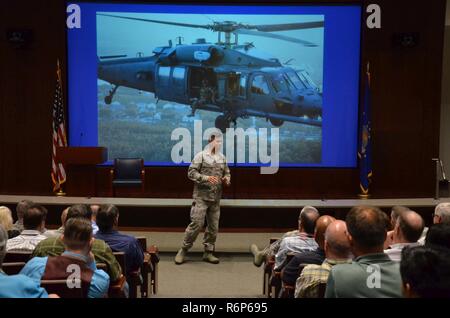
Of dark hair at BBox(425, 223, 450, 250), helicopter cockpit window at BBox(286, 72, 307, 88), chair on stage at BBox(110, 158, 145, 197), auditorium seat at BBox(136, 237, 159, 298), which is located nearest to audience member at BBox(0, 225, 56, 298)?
dark hair at BBox(425, 223, 450, 250)

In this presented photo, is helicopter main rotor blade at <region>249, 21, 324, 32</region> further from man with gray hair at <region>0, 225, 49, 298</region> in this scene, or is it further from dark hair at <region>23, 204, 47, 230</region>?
man with gray hair at <region>0, 225, 49, 298</region>

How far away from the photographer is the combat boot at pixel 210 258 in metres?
5.79

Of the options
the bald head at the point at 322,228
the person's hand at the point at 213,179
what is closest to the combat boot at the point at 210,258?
the person's hand at the point at 213,179

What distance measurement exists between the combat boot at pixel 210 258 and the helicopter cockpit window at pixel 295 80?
4110 millimetres

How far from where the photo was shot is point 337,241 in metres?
2.63

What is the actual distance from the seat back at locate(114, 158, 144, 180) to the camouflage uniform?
8.30ft

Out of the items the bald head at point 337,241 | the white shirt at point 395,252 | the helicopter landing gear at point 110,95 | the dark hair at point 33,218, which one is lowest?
the white shirt at point 395,252

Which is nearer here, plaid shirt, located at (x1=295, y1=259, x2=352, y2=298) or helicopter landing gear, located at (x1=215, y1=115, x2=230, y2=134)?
plaid shirt, located at (x1=295, y1=259, x2=352, y2=298)

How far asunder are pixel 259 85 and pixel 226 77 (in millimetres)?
585

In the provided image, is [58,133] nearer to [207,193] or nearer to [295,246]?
[207,193]

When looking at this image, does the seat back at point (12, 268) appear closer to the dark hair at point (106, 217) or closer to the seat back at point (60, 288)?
the seat back at point (60, 288)

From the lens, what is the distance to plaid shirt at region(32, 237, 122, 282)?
3.11m

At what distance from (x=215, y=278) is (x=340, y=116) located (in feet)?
15.5
